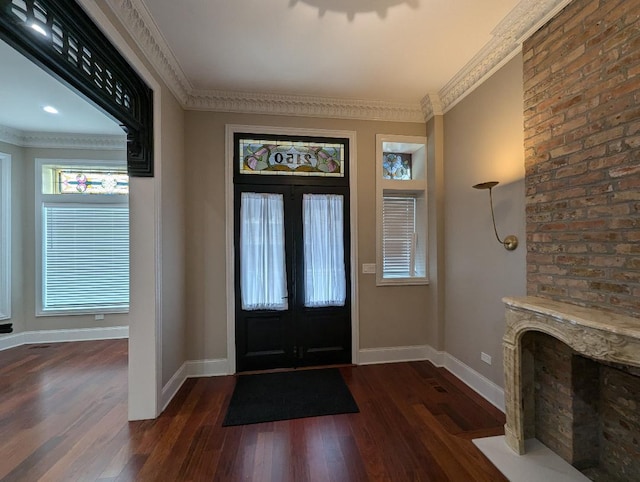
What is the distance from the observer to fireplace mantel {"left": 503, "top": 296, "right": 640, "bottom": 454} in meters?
1.29

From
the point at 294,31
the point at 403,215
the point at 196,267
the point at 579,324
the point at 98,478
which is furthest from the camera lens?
the point at 403,215

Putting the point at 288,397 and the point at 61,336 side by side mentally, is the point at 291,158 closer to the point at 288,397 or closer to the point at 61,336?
the point at 288,397

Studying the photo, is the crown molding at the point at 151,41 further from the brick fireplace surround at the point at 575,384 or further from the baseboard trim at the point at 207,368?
the brick fireplace surround at the point at 575,384

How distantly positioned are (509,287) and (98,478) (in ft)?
10.7

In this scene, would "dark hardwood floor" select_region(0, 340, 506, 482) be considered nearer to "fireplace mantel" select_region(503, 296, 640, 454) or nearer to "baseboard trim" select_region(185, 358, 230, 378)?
"baseboard trim" select_region(185, 358, 230, 378)

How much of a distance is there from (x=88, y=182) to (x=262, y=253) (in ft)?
10.7

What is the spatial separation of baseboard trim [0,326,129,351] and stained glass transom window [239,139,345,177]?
3.37 metres

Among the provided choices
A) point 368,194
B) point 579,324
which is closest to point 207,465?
point 579,324

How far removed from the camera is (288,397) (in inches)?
102

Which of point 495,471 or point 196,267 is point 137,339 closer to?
point 196,267

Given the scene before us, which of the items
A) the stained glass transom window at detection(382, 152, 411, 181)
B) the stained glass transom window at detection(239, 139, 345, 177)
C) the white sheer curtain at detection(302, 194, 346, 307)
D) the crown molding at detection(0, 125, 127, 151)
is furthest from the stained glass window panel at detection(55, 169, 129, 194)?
the stained glass transom window at detection(382, 152, 411, 181)

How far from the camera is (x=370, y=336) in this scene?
333 centimetres

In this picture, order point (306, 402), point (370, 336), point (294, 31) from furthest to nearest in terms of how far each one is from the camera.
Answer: point (370, 336) < point (306, 402) < point (294, 31)

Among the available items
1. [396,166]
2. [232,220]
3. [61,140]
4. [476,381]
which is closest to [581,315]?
[476,381]
